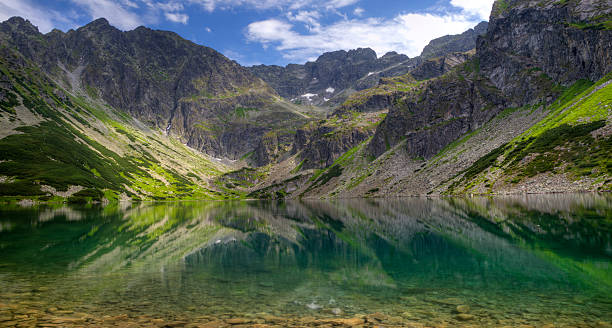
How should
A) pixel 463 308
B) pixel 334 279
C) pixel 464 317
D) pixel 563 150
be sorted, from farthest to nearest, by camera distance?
pixel 563 150 < pixel 334 279 < pixel 463 308 < pixel 464 317

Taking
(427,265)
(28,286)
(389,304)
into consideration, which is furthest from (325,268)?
(28,286)

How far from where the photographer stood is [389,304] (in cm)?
1686

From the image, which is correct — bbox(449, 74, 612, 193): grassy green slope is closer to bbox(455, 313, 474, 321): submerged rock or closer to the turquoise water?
the turquoise water

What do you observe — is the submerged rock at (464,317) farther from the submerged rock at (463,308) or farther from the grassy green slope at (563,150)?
the grassy green slope at (563,150)

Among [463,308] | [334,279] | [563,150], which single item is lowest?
[334,279]

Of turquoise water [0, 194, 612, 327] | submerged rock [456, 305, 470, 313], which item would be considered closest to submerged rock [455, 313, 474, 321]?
turquoise water [0, 194, 612, 327]

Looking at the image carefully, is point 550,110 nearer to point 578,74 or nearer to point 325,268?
point 578,74

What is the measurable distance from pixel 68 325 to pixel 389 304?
15.0 metres

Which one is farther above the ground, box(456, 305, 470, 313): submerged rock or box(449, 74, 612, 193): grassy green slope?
box(449, 74, 612, 193): grassy green slope

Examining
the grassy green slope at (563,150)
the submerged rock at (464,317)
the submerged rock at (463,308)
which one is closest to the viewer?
the submerged rock at (464,317)

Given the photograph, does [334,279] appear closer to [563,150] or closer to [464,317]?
[464,317]

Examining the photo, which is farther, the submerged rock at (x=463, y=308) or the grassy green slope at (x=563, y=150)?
the grassy green slope at (x=563, y=150)

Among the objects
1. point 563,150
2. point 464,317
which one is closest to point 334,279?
point 464,317

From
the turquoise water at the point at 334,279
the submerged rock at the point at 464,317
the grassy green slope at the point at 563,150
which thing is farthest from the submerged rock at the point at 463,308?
the grassy green slope at the point at 563,150
